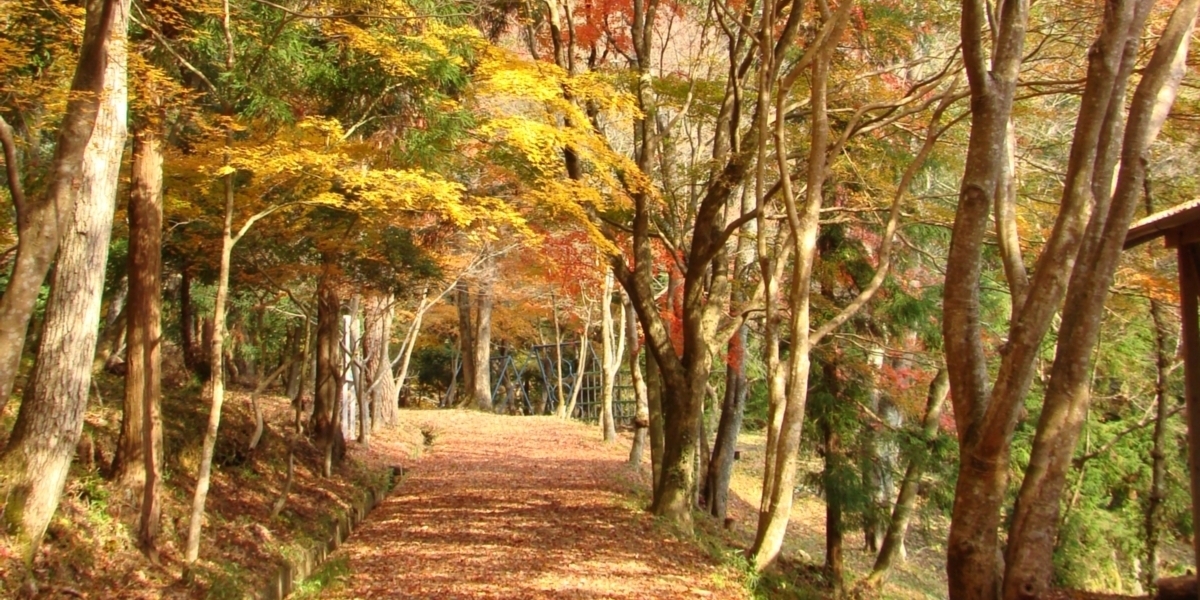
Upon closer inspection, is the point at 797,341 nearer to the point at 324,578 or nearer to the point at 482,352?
the point at 324,578

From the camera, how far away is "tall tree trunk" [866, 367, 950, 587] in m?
13.3

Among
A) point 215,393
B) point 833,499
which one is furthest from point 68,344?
point 833,499

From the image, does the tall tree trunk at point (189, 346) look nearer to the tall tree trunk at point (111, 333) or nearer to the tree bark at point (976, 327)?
the tall tree trunk at point (111, 333)

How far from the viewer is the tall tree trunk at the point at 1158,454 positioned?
1198 cm

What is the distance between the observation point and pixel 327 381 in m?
13.6

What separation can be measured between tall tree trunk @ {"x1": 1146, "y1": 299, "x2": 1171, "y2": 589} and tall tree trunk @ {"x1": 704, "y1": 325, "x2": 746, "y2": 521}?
207 inches

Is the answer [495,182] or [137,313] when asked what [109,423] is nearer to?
[137,313]

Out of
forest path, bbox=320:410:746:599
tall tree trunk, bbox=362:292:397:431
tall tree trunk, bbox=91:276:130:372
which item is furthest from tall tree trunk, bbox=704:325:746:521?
tall tree trunk, bbox=91:276:130:372

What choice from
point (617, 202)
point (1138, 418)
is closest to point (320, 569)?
point (617, 202)

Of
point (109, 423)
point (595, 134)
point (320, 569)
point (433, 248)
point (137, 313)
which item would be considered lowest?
point (320, 569)

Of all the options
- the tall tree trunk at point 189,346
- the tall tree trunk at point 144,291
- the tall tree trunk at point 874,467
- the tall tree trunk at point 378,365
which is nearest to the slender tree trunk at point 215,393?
the tall tree trunk at point 144,291

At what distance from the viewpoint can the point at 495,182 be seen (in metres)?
11.9

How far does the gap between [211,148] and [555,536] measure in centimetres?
499

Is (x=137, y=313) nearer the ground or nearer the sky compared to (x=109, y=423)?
nearer the sky
